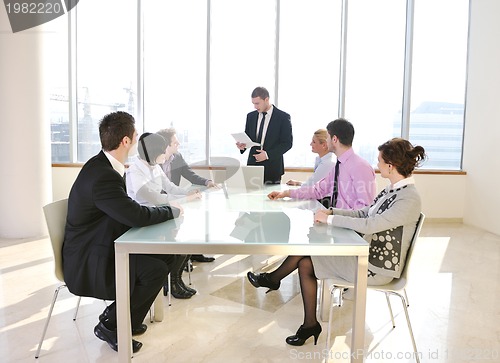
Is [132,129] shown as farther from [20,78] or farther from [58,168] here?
[58,168]

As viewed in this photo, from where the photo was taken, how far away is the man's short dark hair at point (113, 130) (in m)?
2.38

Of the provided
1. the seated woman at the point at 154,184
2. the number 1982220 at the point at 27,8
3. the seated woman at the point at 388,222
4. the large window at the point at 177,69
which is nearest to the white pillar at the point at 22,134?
the number 1982220 at the point at 27,8

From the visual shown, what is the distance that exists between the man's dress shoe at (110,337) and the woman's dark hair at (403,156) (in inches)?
65.3

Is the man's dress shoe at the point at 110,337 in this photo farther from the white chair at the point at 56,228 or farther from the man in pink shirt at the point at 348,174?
the man in pink shirt at the point at 348,174

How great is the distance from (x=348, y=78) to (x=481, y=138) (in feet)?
6.14

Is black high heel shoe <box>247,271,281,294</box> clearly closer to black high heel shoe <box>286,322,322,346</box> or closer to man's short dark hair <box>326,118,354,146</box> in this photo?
black high heel shoe <box>286,322,322,346</box>

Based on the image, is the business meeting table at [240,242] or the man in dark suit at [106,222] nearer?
the business meeting table at [240,242]

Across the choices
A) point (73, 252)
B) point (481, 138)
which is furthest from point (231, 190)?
point (481, 138)

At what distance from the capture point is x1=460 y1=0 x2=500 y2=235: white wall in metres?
5.56

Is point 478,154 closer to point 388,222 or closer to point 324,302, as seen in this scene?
point 324,302

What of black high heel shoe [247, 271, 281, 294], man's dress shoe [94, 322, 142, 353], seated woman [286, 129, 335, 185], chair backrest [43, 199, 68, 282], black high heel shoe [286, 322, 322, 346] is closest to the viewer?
chair backrest [43, 199, 68, 282]

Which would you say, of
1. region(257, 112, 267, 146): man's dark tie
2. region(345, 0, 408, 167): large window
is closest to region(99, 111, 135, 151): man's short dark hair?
region(257, 112, 267, 146): man's dark tie

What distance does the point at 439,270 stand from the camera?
411 cm

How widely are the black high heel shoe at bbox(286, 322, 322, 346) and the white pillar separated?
3610 mm
